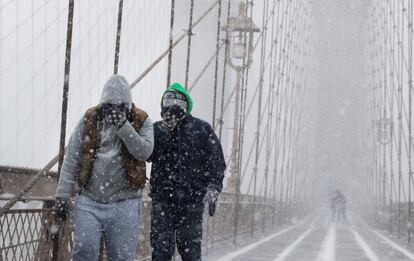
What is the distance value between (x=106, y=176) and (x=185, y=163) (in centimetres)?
72

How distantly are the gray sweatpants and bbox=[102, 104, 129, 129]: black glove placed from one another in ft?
1.22

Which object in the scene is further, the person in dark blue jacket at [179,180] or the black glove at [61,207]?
the person in dark blue jacket at [179,180]

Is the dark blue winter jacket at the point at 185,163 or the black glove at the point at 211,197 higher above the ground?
the dark blue winter jacket at the point at 185,163

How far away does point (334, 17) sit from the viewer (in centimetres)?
7081

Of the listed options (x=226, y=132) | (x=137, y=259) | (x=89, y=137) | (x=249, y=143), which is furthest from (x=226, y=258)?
(x=226, y=132)

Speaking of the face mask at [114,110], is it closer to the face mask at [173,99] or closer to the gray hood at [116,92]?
the gray hood at [116,92]

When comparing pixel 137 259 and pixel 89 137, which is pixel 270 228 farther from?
pixel 89 137

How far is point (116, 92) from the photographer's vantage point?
3.46 meters

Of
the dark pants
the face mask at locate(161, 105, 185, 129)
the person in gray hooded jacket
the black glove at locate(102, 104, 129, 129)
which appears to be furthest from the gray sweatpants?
the face mask at locate(161, 105, 185, 129)

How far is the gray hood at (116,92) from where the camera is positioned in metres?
3.44

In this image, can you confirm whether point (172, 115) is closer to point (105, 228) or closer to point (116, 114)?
point (116, 114)

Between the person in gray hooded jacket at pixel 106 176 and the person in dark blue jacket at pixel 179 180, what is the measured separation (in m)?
0.54

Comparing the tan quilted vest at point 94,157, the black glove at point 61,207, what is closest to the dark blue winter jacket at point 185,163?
the tan quilted vest at point 94,157

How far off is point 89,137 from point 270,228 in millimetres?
17395
